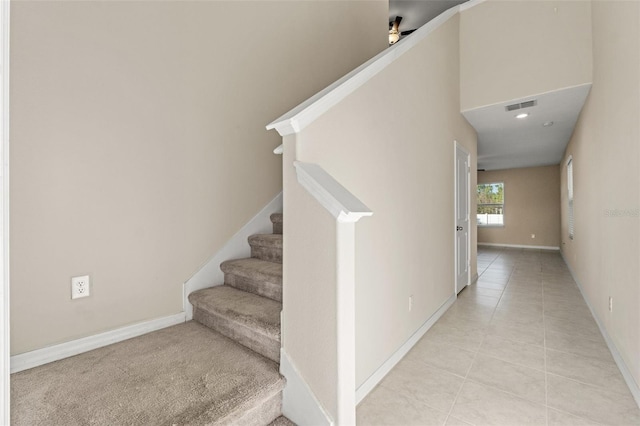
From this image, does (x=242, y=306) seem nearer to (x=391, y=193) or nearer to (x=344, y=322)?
(x=344, y=322)

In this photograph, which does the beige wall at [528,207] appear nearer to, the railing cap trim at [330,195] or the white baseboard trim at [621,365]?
the white baseboard trim at [621,365]

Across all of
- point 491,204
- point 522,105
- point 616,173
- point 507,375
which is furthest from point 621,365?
point 491,204

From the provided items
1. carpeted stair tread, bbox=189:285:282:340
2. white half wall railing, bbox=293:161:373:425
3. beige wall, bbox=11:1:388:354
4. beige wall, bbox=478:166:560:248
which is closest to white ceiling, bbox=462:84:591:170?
beige wall, bbox=478:166:560:248

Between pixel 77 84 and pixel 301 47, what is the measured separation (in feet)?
6.57

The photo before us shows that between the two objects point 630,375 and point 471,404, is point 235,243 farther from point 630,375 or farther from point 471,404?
point 630,375

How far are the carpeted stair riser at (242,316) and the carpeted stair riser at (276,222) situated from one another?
2.13ft

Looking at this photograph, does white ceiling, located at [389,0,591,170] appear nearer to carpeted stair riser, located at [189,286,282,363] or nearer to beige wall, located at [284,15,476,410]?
beige wall, located at [284,15,476,410]

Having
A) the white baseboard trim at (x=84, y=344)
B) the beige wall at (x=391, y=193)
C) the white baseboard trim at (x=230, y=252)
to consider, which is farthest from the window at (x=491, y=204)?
the white baseboard trim at (x=84, y=344)

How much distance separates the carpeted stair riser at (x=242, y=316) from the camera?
1519 mm

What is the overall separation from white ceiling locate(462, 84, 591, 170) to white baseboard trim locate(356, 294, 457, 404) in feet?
8.44

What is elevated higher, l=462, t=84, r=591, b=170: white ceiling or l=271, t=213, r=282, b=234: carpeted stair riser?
l=462, t=84, r=591, b=170: white ceiling

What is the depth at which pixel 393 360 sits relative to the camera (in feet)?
6.64

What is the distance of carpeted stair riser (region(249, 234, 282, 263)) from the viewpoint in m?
2.16

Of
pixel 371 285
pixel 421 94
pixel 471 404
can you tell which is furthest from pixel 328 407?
pixel 421 94
